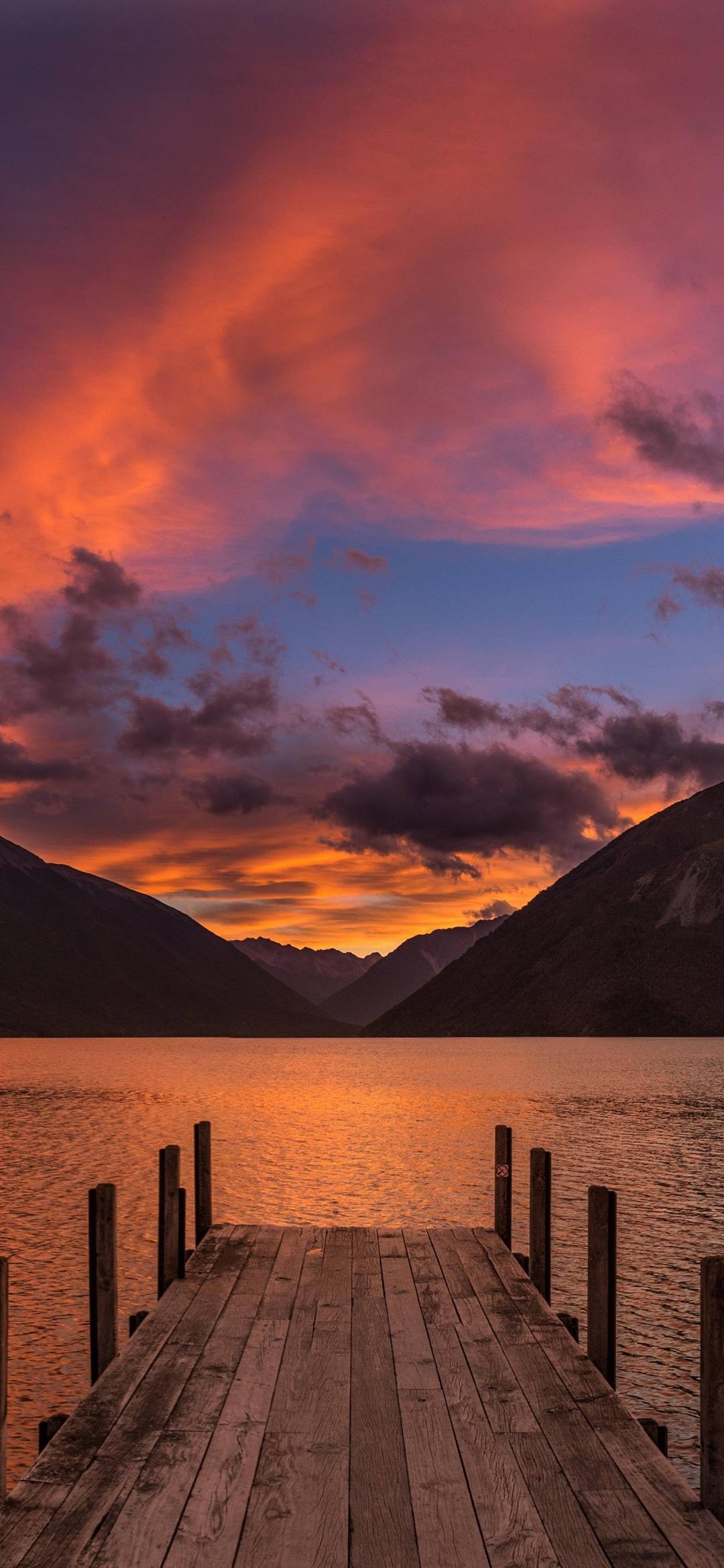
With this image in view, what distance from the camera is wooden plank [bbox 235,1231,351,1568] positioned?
7.29m

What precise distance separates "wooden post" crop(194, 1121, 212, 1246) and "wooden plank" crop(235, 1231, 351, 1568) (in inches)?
240

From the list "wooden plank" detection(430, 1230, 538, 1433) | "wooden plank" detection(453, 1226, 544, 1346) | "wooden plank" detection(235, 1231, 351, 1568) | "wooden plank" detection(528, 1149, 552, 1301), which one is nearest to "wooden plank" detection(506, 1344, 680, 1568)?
"wooden plank" detection(430, 1230, 538, 1433)

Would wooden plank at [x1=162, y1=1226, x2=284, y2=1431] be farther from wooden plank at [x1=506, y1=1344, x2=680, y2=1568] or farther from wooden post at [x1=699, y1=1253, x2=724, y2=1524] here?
wooden post at [x1=699, y1=1253, x2=724, y2=1524]

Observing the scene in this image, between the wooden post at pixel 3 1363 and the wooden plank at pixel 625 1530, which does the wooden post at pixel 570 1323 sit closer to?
the wooden plank at pixel 625 1530

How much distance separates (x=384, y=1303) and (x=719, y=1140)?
2049 inches

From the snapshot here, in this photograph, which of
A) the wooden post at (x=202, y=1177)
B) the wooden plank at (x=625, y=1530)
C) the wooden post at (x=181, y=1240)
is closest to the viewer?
the wooden plank at (x=625, y=1530)

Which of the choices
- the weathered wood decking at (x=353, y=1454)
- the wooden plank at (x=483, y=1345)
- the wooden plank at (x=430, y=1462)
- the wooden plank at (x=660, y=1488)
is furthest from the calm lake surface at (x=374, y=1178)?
the wooden plank at (x=660, y=1488)

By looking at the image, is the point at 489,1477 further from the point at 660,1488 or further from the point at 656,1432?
the point at 656,1432

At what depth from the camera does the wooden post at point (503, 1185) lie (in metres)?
18.6

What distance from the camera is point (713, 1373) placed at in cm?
837

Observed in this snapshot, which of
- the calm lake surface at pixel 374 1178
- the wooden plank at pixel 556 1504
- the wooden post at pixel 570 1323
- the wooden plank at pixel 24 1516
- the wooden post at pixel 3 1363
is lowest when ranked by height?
the calm lake surface at pixel 374 1178

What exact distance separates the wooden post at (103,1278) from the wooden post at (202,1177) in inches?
225

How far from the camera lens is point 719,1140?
201 ft

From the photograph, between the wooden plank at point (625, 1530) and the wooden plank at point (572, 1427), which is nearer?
the wooden plank at point (625, 1530)
